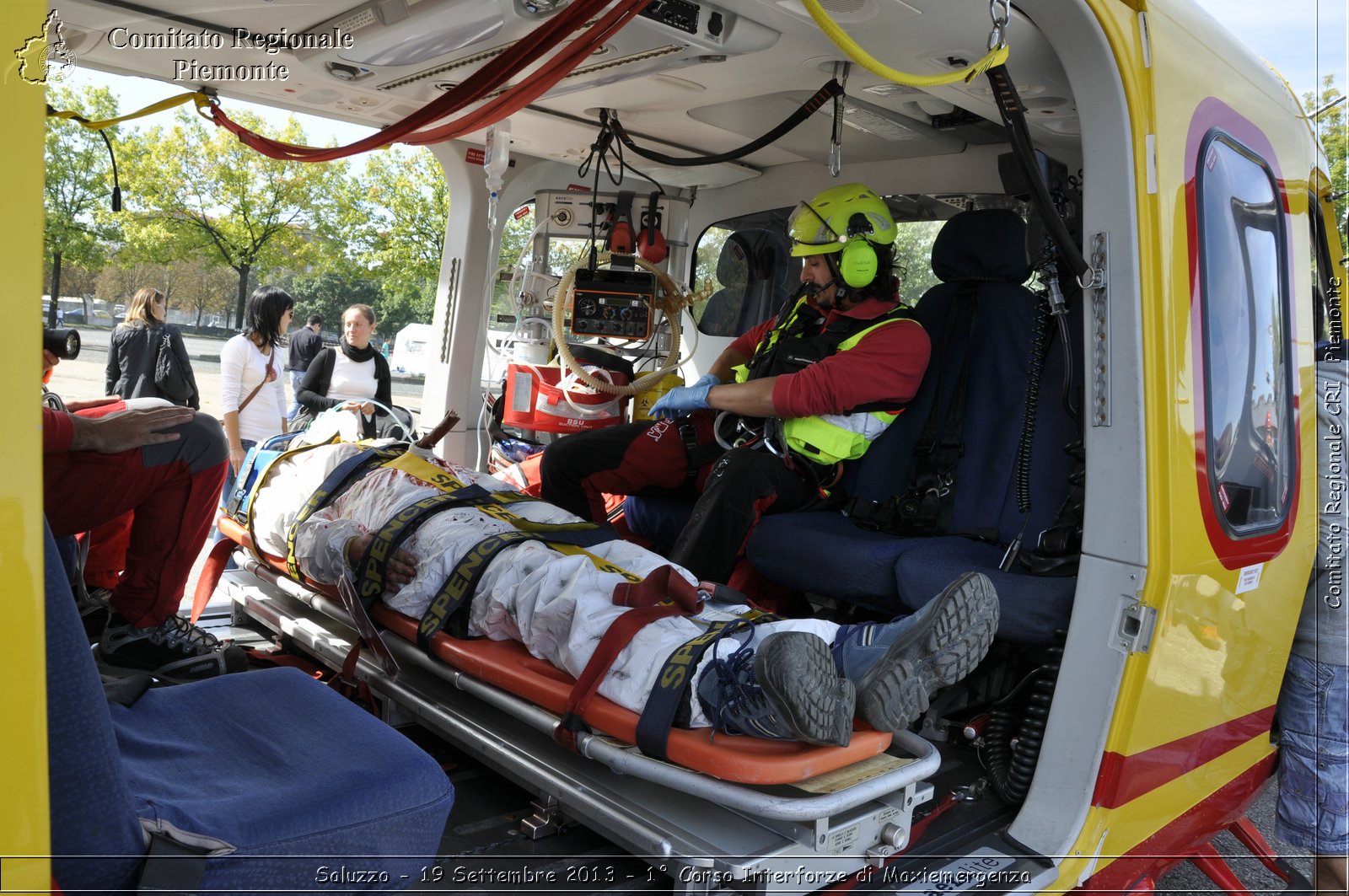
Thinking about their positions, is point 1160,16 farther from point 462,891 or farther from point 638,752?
point 462,891

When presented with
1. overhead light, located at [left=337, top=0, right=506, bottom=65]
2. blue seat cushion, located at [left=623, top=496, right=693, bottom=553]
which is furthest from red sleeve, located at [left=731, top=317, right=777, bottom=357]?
overhead light, located at [left=337, top=0, right=506, bottom=65]

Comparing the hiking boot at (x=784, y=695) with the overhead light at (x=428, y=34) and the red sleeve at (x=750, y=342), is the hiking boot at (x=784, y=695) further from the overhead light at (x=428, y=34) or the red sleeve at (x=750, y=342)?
the red sleeve at (x=750, y=342)

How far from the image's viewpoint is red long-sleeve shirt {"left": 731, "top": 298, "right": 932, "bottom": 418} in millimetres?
3373

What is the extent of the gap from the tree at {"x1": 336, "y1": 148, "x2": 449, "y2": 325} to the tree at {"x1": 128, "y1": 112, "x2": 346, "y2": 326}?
33.7 inches

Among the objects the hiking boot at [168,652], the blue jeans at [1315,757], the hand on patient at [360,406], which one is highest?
the hand on patient at [360,406]

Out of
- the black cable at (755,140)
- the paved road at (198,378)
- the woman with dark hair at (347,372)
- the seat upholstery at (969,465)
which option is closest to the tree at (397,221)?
the paved road at (198,378)

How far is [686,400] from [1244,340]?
1842 millimetres

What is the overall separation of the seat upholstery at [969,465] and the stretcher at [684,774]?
79cm

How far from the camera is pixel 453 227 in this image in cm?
505

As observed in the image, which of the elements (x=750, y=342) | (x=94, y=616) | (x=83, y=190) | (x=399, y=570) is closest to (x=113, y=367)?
(x=94, y=616)

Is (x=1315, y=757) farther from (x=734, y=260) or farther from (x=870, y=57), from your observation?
(x=734, y=260)

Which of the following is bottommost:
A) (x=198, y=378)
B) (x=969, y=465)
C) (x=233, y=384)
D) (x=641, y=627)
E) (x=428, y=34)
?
(x=198, y=378)

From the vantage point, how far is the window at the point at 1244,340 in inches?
103

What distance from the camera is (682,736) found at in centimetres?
197
